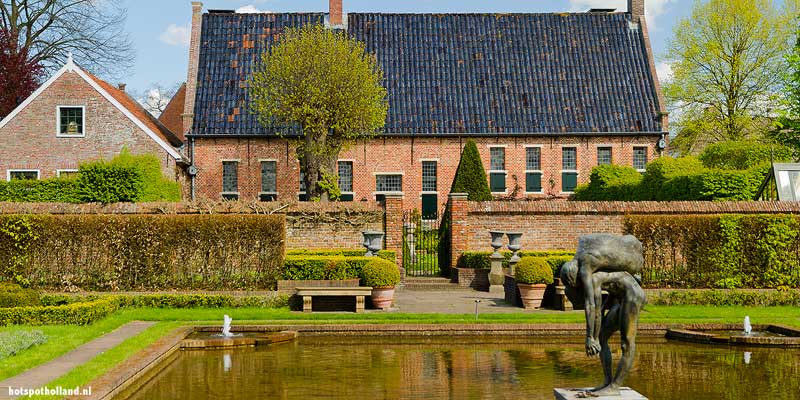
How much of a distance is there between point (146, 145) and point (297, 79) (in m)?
6.67

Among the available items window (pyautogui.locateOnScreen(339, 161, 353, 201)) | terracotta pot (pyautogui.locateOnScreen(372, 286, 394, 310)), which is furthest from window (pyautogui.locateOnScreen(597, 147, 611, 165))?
terracotta pot (pyautogui.locateOnScreen(372, 286, 394, 310))

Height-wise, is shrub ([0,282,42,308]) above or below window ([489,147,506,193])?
below

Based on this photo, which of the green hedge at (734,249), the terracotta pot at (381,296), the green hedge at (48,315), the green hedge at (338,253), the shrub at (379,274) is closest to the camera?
the green hedge at (48,315)

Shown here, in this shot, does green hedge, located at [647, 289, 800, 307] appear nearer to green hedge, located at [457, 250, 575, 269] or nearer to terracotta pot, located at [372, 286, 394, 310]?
green hedge, located at [457, 250, 575, 269]

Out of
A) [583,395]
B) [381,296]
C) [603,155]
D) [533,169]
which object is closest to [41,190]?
[381,296]

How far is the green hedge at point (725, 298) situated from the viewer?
Answer: 19.0 meters

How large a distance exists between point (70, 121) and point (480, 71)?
17516 mm

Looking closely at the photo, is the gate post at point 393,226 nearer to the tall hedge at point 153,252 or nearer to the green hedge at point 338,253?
the green hedge at point 338,253

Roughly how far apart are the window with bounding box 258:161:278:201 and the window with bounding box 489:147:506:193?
30.3ft

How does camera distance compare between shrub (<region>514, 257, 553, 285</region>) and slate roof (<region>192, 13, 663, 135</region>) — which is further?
slate roof (<region>192, 13, 663, 135</region>)

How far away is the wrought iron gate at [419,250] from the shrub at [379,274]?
605 cm

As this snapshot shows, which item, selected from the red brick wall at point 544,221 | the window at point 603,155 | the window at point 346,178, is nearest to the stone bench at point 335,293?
the red brick wall at point 544,221

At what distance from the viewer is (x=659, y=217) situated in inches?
822

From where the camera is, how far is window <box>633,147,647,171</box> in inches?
1476
